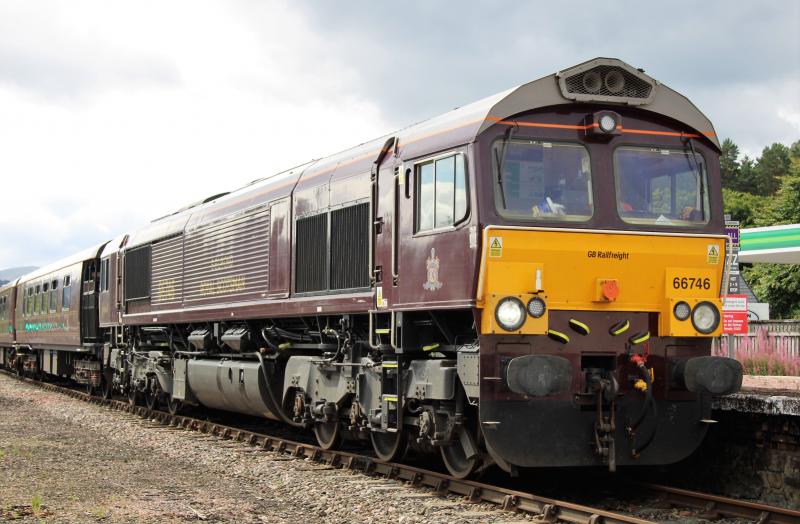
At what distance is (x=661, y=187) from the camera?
9695 millimetres

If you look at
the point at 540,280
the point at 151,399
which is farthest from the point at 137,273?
the point at 540,280

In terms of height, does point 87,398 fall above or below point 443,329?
below

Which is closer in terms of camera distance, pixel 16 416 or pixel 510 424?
pixel 510 424

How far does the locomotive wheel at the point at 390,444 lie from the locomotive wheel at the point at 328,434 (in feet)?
2.51

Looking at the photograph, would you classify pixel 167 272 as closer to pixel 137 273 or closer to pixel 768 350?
pixel 137 273

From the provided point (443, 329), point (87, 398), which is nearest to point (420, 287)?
point (443, 329)

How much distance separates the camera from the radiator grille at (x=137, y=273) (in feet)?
63.8

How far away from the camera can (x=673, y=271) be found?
944 centimetres

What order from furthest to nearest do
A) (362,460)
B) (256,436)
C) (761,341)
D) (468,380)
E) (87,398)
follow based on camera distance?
(87,398) → (761,341) → (256,436) → (362,460) → (468,380)

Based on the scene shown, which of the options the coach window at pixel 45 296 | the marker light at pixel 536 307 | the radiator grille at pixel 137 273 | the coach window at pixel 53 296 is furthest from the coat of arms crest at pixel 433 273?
the coach window at pixel 45 296

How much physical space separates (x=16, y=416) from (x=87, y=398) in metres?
5.24

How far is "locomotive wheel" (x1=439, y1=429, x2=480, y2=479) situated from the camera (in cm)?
977

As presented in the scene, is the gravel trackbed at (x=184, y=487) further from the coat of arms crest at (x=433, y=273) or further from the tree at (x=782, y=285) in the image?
the tree at (x=782, y=285)

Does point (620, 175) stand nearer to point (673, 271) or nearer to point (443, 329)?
point (673, 271)
